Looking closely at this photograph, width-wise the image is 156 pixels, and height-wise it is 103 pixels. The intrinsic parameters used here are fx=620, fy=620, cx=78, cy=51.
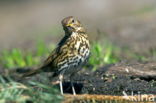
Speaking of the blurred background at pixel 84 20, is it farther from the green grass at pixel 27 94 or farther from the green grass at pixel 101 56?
the green grass at pixel 27 94

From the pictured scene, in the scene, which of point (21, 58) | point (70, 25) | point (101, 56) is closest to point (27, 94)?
point (70, 25)

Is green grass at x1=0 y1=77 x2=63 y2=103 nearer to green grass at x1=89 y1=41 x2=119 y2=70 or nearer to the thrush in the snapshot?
the thrush

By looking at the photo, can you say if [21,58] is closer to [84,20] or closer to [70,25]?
[70,25]

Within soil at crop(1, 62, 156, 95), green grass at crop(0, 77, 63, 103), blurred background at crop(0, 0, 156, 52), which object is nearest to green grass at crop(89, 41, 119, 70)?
blurred background at crop(0, 0, 156, 52)

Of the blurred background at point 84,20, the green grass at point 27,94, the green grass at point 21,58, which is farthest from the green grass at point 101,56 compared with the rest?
the green grass at point 27,94

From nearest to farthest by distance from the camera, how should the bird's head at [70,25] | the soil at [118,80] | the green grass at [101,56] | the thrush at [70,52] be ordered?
the soil at [118,80] → the thrush at [70,52] → the bird's head at [70,25] → the green grass at [101,56]

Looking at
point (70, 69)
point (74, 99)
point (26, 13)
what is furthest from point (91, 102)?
point (26, 13)

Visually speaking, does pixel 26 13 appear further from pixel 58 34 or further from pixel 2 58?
pixel 2 58

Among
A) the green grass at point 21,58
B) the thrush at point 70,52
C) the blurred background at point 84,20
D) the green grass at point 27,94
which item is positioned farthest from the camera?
the blurred background at point 84,20
